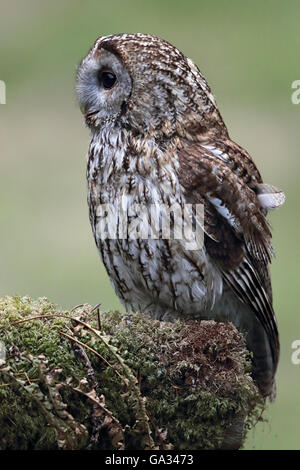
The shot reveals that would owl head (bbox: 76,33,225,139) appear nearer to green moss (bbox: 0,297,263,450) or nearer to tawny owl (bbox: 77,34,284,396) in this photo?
tawny owl (bbox: 77,34,284,396)

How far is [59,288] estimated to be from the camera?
8.06 meters

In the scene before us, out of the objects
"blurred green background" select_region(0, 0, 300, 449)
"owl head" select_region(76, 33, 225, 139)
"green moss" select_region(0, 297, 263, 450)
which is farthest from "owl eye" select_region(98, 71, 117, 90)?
"blurred green background" select_region(0, 0, 300, 449)

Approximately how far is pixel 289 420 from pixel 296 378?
15.5 inches

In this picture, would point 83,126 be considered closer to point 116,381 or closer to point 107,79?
point 107,79

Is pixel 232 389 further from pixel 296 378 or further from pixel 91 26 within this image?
pixel 91 26

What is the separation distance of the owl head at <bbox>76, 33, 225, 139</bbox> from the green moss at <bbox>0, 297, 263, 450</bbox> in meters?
0.96

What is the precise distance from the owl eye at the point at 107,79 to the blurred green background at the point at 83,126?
4.94 feet

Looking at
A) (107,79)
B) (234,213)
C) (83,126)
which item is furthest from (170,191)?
(83,126)

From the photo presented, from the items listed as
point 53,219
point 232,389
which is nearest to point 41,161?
point 53,219

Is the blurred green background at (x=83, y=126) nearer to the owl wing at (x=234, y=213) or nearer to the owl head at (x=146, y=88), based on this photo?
the owl wing at (x=234, y=213)

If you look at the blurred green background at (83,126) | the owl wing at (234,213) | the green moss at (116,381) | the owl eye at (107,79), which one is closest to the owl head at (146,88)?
the owl eye at (107,79)

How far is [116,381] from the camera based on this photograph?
9.86 ft

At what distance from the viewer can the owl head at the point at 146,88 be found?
3830mm

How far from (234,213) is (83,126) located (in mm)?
6170
